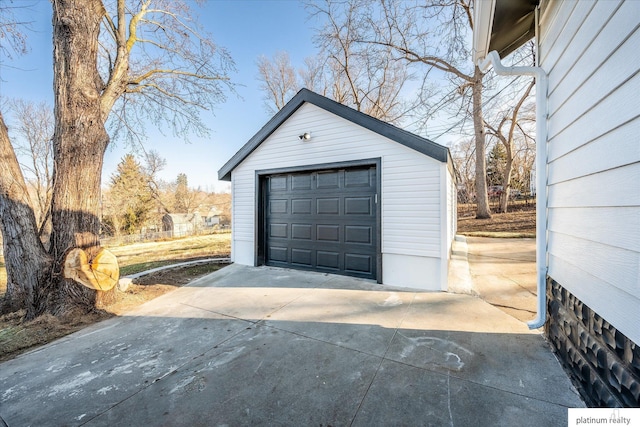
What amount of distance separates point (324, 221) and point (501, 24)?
4.03 m

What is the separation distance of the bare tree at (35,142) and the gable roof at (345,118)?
9882 mm

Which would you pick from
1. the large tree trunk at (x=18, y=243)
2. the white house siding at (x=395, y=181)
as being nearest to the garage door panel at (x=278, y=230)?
the white house siding at (x=395, y=181)

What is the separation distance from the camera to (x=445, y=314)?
3490mm

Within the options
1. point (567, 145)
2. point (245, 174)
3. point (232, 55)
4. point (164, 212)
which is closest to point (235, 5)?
point (232, 55)

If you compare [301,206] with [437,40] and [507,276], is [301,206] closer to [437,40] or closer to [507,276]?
[507,276]

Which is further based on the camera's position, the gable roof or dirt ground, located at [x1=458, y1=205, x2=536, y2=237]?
dirt ground, located at [x1=458, y1=205, x2=536, y2=237]

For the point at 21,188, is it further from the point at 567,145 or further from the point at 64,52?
the point at 567,145

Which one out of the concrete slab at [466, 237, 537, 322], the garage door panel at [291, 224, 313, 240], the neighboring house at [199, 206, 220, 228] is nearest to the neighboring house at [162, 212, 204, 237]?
the neighboring house at [199, 206, 220, 228]

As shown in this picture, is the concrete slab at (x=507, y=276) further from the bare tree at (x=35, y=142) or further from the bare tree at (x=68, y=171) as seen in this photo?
the bare tree at (x=35, y=142)

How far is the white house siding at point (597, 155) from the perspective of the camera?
4.53ft

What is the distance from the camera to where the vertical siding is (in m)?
4.49

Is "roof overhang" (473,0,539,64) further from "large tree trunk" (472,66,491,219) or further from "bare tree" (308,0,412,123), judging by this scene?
"large tree trunk" (472,66,491,219)

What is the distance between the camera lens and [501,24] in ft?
10.2

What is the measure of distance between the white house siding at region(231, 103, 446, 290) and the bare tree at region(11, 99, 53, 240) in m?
11.8
